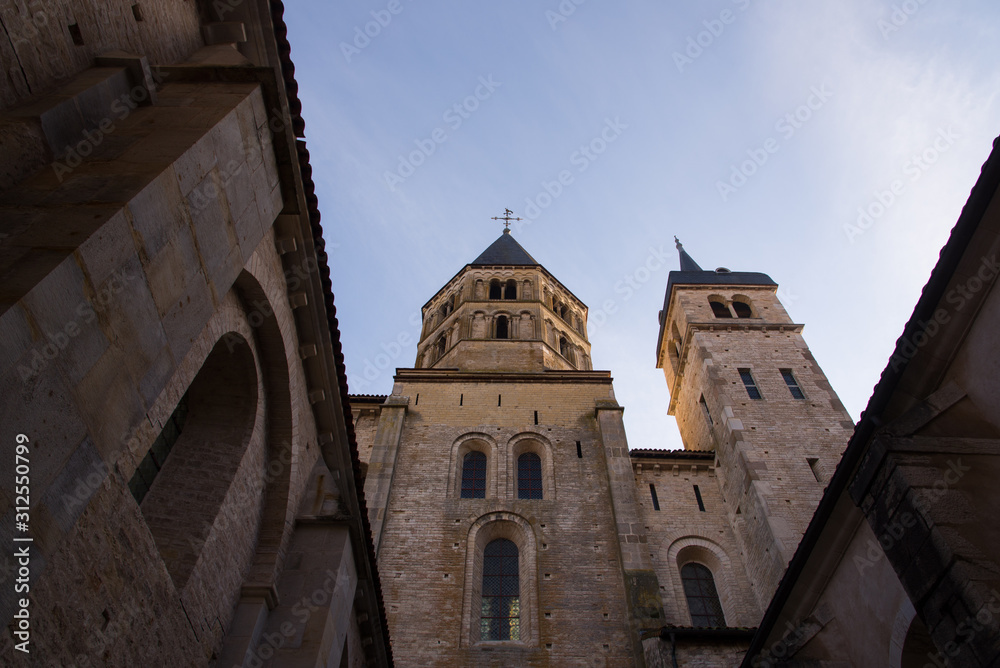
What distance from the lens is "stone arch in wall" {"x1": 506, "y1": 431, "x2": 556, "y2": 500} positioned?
54.3 feet

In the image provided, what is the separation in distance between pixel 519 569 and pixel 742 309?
53.5 feet

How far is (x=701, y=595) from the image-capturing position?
15547mm

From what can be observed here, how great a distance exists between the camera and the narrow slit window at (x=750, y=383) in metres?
20.5

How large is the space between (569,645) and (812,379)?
13116mm

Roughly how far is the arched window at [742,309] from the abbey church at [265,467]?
11388 mm

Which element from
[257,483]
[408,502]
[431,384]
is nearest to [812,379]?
[431,384]

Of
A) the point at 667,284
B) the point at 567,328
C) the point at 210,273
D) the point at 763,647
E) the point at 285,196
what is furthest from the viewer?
the point at 667,284

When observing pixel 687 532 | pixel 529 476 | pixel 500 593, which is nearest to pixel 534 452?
pixel 529 476

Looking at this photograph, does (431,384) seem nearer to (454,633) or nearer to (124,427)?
(454,633)

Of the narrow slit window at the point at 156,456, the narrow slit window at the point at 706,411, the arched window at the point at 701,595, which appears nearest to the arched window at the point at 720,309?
the narrow slit window at the point at 706,411

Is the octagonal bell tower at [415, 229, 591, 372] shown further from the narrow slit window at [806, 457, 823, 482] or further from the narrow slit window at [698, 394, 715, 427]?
the narrow slit window at [806, 457, 823, 482]

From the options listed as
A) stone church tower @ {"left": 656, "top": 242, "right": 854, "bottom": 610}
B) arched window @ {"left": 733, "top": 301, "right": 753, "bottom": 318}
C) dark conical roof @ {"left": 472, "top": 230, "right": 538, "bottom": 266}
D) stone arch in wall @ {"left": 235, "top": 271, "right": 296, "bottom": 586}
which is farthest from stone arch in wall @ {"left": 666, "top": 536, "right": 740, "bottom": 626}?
dark conical roof @ {"left": 472, "top": 230, "right": 538, "bottom": 266}

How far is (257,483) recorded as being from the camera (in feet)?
26.4

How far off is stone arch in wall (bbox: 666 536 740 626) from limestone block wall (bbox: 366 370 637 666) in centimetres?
203
